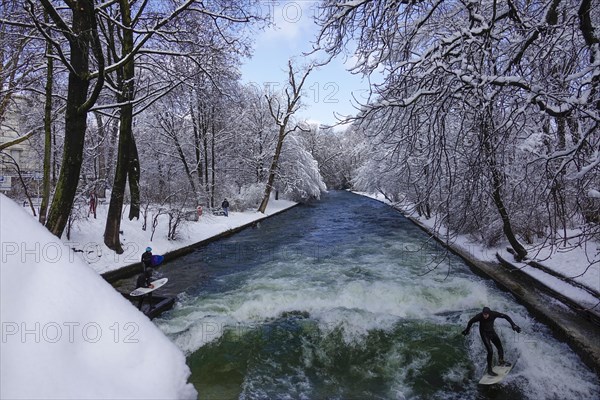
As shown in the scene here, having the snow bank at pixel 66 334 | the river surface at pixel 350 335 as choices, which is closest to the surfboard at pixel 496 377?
the river surface at pixel 350 335

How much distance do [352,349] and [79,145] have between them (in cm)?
745

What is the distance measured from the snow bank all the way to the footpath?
4.31 meters

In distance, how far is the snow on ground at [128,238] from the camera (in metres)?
11.7

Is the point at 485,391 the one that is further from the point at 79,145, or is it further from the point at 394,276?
the point at 79,145

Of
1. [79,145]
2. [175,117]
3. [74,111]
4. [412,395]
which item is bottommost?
[412,395]

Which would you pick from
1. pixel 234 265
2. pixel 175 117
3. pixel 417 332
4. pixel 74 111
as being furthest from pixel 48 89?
pixel 175 117

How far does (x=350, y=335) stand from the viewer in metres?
8.01

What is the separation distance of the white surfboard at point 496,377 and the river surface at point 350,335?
0.13 metres

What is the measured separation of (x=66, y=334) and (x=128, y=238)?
13378 millimetres

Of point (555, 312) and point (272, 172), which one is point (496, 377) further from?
point (272, 172)

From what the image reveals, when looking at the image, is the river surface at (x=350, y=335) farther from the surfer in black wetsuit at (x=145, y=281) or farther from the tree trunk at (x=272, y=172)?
the tree trunk at (x=272, y=172)

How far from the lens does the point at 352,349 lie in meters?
7.43

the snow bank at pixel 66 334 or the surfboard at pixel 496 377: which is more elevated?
the snow bank at pixel 66 334

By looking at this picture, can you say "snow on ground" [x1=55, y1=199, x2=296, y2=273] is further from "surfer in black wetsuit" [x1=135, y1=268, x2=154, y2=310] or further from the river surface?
"surfer in black wetsuit" [x1=135, y1=268, x2=154, y2=310]
